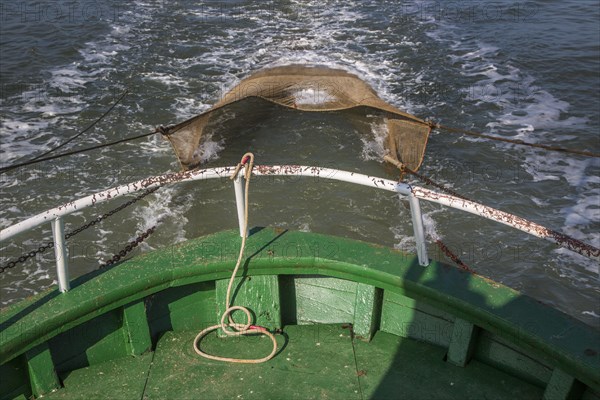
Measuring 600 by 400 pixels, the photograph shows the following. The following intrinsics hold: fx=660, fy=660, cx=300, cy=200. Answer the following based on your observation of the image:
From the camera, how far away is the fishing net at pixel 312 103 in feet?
32.3

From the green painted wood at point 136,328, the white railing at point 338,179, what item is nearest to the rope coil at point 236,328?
the white railing at point 338,179

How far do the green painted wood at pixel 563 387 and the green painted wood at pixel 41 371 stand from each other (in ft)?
9.34

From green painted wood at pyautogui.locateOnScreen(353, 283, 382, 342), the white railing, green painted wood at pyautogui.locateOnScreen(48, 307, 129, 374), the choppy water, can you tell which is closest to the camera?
the white railing

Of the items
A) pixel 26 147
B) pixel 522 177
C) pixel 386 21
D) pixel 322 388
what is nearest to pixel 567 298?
pixel 522 177

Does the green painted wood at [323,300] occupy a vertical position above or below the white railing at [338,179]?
below

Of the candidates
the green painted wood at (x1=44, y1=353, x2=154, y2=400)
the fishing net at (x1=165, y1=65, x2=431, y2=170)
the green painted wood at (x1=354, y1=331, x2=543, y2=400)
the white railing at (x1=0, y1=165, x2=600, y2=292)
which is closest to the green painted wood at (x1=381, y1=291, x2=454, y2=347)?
the green painted wood at (x1=354, y1=331, x2=543, y2=400)

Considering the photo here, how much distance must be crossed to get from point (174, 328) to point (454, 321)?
1843 millimetres

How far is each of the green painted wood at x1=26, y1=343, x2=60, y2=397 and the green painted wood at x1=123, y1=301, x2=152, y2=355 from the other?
48 centimetres

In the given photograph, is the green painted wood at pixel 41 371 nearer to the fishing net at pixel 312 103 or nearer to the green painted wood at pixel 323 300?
the green painted wood at pixel 323 300

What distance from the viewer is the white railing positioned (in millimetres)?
3473

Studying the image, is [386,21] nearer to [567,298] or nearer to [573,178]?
[573,178]

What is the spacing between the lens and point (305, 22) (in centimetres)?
1816

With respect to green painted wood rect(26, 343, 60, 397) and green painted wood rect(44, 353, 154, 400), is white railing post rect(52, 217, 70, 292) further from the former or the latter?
green painted wood rect(44, 353, 154, 400)

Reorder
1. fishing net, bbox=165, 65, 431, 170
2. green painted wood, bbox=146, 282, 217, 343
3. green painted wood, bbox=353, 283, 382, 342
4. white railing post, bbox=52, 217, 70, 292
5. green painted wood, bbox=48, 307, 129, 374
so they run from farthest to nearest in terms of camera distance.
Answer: fishing net, bbox=165, 65, 431, 170 → green painted wood, bbox=146, 282, 217, 343 → green painted wood, bbox=353, 283, 382, 342 → green painted wood, bbox=48, 307, 129, 374 → white railing post, bbox=52, 217, 70, 292
